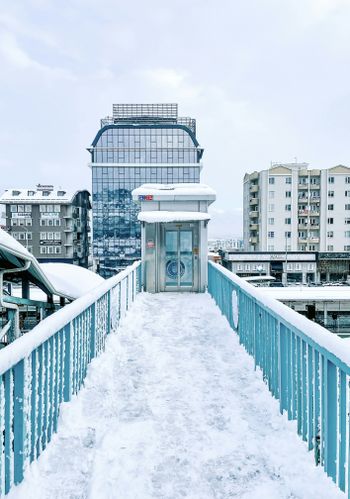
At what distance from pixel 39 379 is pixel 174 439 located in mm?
1326

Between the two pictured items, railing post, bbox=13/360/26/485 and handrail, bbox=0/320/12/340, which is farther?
handrail, bbox=0/320/12/340

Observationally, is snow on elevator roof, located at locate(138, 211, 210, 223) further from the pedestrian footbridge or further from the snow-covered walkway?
the snow-covered walkway

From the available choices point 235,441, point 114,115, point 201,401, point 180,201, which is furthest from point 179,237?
A: point 114,115

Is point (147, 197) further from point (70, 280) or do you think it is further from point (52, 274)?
point (52, 274)

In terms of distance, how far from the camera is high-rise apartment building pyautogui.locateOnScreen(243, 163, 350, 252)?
68.4 metres

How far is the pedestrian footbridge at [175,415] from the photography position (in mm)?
2723

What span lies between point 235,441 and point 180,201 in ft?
31.1

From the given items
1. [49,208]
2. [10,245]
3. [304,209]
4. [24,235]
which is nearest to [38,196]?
[49,208]

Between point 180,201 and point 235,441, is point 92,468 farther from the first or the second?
point 180,201

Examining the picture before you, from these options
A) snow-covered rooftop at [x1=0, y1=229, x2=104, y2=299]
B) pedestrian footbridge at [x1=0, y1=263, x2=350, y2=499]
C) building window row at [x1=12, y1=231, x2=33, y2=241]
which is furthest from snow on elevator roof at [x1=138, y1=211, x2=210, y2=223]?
building window row at [x1=12, y1=231, x2=33, y2=241]

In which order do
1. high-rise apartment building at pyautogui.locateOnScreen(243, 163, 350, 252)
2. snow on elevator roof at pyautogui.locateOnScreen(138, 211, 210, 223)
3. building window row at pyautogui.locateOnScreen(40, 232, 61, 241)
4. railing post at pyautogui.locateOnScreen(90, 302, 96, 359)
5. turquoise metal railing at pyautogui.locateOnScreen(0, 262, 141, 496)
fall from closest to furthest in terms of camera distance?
1. turquoise metal railing at pyautogui.locateOnScreen(0, 262, 141, 496)
2. railing post at pyautogui.locateOnScreen(90, 302, 96, 359)
3. snow on elevator roof at pyautogui.locateOnScreen(138, 211, 210, 223)
4. building window row at pyautogui.locateOnScreen(40, 232, 61, 241)
5. high-rise apartment building at pyautogui.locateOnScreen(243, 163, 350, 252)

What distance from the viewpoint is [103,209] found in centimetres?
8450

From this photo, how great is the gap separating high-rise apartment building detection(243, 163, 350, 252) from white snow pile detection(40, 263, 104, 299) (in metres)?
59.2

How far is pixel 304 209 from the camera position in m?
69.3
